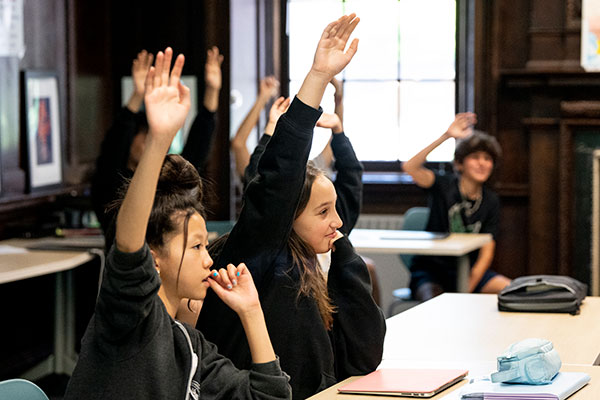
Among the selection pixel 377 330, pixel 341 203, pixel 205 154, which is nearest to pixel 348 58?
pixel 377 330

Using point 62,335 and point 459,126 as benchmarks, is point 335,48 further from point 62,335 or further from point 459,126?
point 62,335

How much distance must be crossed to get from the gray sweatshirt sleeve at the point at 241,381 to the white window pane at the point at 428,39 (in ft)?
16.5

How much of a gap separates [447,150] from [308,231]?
4407 millimetres

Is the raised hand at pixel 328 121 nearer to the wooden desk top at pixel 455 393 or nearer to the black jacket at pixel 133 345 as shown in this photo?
the wooden desk top at pixel 455 393

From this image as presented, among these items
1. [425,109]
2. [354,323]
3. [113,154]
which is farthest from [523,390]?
[425,109]

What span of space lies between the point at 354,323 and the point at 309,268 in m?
0.18

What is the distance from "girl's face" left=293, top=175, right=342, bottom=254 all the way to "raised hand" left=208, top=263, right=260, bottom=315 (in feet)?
1.59

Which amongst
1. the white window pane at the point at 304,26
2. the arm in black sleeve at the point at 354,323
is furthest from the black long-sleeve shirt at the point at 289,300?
the white window pane at the point at 304,26

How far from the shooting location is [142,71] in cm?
386

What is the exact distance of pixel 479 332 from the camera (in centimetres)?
312

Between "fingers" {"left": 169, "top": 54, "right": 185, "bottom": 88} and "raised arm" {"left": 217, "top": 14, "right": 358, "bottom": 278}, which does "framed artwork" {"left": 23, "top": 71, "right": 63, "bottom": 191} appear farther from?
"fingers" {"left": 169, "top": 54, "right": 185, "bottom": 88}

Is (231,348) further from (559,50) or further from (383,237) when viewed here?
(559,50)

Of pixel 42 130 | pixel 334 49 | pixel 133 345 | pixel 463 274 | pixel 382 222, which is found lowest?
pixel 463 274

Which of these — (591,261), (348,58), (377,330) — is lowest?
(591,261)
